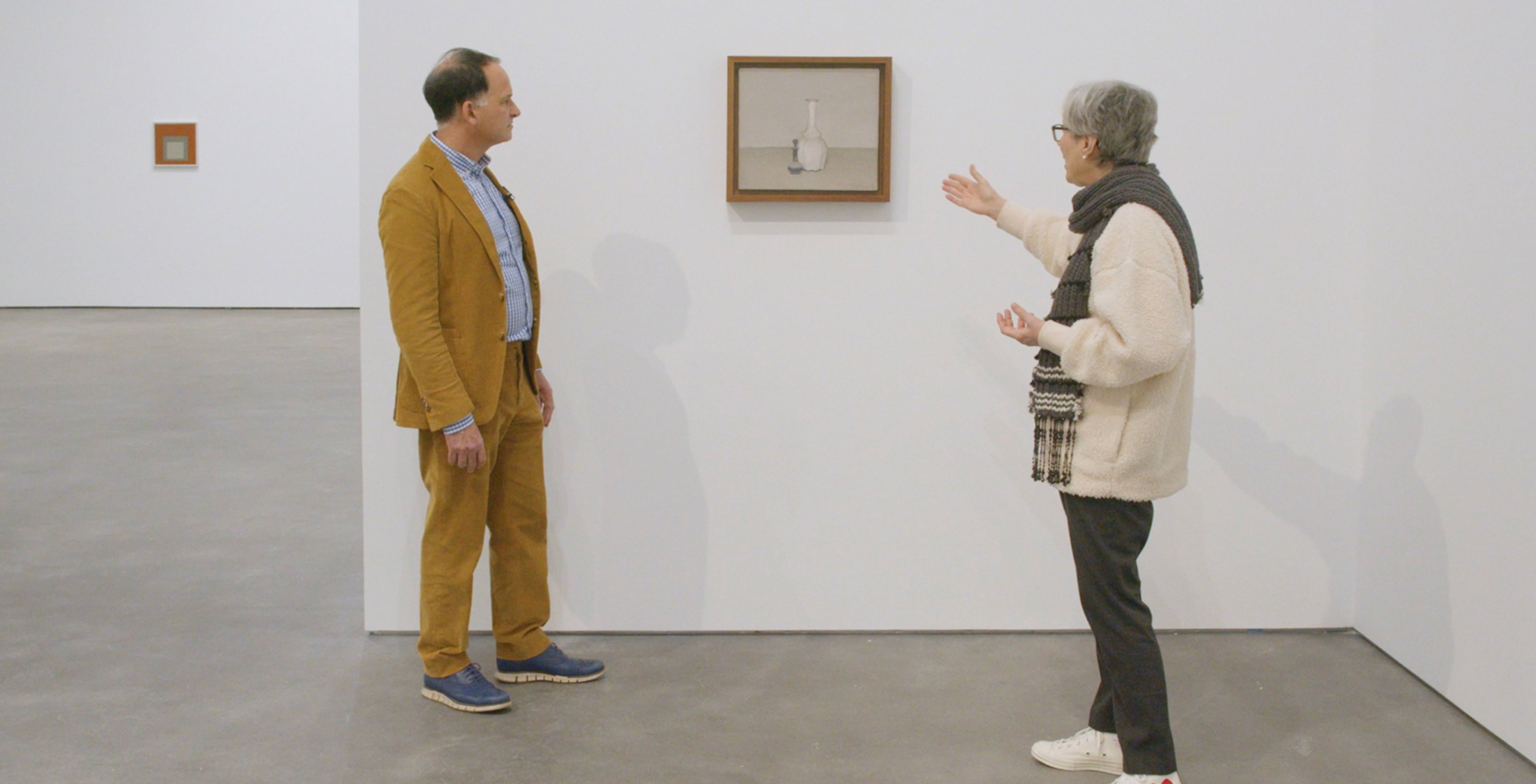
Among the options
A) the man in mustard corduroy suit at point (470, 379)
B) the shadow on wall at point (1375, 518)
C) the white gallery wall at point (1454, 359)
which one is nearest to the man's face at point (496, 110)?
the man in mustard corduroy suit at point (470, 379)

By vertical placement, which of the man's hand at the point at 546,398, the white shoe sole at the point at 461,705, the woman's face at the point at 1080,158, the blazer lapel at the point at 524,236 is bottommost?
the white shoe sole at the point at 461,705

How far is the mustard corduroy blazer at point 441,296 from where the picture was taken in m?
3.08

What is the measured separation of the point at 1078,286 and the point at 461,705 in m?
1.80

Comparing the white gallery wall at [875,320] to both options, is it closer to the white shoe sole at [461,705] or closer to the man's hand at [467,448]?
the white shoe sole at [461,705]

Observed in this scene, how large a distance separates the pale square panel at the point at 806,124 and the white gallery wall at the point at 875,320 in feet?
0.24

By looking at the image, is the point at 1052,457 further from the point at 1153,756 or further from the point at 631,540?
the point at 631,540

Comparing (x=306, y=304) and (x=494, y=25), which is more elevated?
(x=494, y=25)

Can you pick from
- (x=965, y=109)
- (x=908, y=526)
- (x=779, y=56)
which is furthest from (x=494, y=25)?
(x=908, y=526)

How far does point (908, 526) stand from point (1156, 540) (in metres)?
0.71

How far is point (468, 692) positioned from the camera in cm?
332

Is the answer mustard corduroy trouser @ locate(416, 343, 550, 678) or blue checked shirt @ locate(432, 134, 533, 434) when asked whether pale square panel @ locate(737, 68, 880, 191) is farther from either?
mustard corduroy trouser @ locate(416, 343, 550, 678)

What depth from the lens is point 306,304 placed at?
486 inches

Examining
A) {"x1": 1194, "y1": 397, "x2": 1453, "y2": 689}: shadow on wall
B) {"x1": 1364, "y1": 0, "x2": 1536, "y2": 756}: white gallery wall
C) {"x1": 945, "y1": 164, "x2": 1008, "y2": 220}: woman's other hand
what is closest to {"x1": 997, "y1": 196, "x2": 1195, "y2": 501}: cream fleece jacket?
{"x1": 945, "y1": 164, "x2": 1008, "y2": 220}: woman's other hand

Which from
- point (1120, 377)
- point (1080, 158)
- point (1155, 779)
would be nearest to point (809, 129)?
point (1080, 158)
